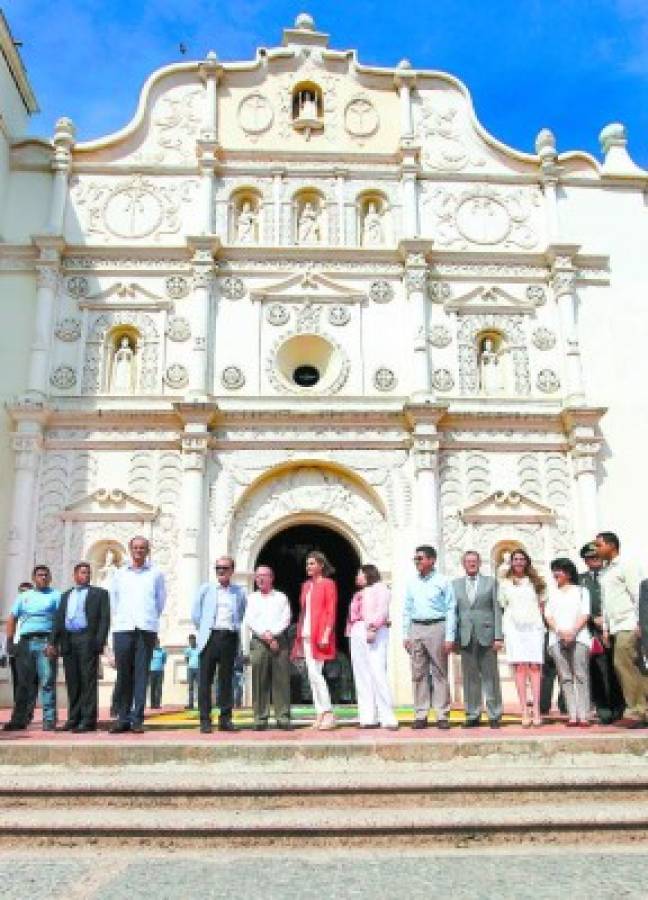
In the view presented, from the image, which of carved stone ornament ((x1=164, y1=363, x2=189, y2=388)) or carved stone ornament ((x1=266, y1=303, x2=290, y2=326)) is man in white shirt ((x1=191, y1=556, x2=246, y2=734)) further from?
carved stone ornament ((x1=266, y1=303, x2=290, y2=326))

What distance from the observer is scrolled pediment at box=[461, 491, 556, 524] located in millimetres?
14562

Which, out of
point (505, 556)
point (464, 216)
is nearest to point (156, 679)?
point (505, 556)

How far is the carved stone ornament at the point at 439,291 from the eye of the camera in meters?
15.9

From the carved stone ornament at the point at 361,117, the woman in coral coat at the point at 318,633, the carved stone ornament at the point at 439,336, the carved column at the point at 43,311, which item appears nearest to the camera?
the woman in coral coat at the point at 318,633

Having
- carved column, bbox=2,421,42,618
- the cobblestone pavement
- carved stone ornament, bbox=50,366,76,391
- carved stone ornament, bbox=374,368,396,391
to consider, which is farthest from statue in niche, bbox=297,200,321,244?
the cobblestone pavement

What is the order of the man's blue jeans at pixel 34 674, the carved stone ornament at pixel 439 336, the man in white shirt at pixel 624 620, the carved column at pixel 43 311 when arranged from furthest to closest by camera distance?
the carved stone ornament at pixel 439 336 < the carved column at pixel 43 311 < the man's blue jeans at pixel 34 674 < the man in white shirt at pixel 624 620

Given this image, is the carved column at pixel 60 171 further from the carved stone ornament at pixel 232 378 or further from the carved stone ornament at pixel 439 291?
the carved stone ornament at pixel 439 291

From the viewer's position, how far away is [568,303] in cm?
A: 1579

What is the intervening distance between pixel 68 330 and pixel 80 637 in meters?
8.82

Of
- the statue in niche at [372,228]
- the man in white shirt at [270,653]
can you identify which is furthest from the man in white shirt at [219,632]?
the statue in niche at [372,228]

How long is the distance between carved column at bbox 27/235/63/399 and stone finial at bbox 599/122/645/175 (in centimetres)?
1142

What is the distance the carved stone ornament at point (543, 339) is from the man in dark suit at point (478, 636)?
851 centimetres

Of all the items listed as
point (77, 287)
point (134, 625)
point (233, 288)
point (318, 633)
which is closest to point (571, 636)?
point (318, 633)

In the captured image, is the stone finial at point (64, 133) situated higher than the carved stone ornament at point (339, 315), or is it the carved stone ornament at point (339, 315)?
the stone finial at point (64, 133)
